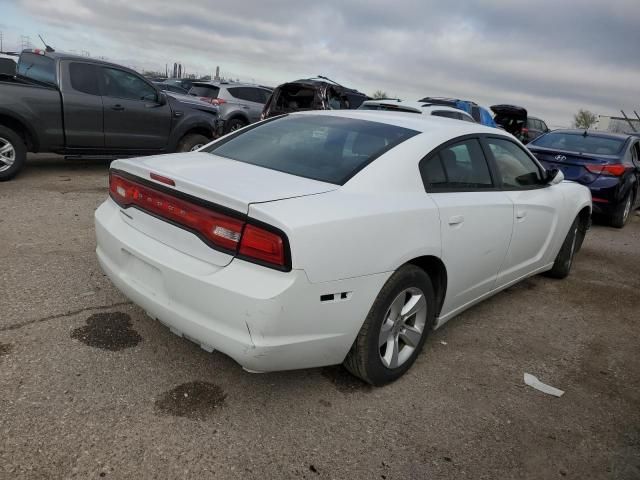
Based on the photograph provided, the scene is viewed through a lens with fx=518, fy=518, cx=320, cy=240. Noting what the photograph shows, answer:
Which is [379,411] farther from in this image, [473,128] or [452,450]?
[473,128]

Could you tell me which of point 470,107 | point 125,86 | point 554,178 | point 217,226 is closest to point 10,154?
point 125,86

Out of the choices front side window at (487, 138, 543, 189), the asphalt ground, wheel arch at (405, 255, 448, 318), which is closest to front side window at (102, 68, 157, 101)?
the asphalt ground

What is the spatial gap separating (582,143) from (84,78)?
7.54 meters

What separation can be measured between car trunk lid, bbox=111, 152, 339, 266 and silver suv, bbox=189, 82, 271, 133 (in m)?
10.0

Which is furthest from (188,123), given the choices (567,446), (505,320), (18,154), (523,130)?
(523,130)

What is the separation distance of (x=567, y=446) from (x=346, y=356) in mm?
1198

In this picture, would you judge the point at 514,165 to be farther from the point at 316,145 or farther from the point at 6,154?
the point at 6,154

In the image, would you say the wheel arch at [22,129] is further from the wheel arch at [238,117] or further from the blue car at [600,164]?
the blue car at [600,164]

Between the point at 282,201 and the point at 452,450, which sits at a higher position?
the point at 282,201

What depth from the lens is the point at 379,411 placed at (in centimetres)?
272

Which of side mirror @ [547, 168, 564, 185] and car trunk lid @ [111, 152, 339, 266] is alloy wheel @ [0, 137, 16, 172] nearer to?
car trunk lid @ [111, 152, 339, 266]

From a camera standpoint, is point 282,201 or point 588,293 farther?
point 588,293

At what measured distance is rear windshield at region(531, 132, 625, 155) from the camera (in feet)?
26.4

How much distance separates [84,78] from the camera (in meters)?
7.21
